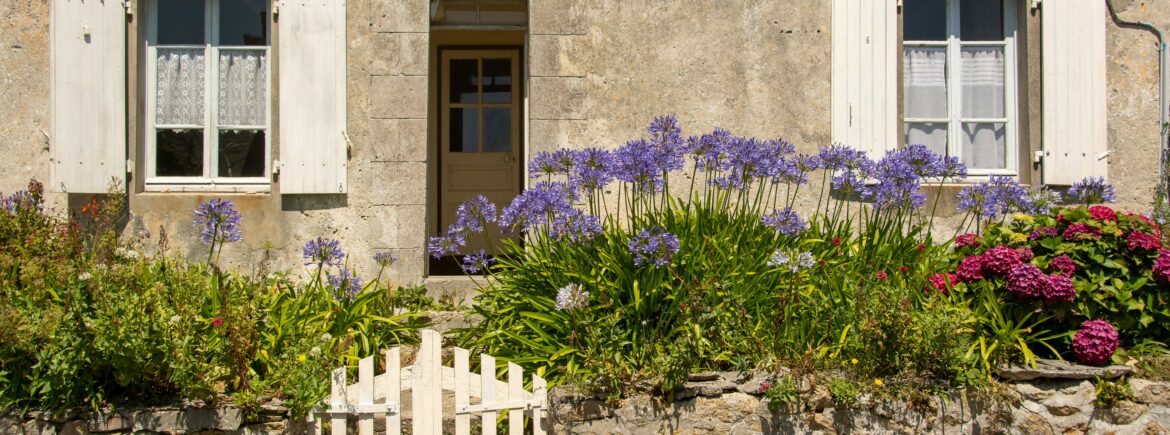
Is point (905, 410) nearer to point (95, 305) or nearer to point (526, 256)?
point (526, 256)

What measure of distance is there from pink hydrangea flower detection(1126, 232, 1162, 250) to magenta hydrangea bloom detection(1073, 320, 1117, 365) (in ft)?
1.41

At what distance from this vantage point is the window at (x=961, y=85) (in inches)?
226

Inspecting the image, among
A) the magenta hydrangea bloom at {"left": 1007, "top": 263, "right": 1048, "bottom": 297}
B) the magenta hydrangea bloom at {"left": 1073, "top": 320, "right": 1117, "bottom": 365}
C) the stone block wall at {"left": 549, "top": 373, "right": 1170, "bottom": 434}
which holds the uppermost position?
the magenta hydrangea bloom at {"left": 1007, "top": 263, "right": 1048, "bottom": 297}

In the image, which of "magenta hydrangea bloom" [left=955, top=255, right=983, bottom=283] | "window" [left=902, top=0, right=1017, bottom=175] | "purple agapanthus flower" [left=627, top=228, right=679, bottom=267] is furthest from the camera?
"window" [left=902, top=0, right=1017, bottom=175]

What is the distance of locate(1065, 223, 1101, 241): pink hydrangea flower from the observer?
4125 millimetres

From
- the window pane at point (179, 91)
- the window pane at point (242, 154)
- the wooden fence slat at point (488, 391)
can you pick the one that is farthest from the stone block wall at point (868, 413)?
the window pane at point (179, 91)

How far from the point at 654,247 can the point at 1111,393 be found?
7.09 feet

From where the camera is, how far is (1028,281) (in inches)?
153

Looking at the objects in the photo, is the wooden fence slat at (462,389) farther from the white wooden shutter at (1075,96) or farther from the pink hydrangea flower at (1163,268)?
the white wooden shutter at (1075,96)

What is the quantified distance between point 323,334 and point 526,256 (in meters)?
1.14

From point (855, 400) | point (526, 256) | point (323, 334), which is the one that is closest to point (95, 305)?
point (323, 334)

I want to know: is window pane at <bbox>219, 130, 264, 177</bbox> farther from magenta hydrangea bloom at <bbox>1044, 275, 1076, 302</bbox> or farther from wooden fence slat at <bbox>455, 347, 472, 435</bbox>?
magenta hydrangea bloom at <bbox>1044, 275, 1076, 302</bbox>

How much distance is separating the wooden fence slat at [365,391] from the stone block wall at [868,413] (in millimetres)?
790

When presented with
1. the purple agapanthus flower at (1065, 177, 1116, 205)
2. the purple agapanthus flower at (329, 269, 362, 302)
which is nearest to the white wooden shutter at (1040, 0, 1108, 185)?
the purple agapanthus flower at (1065, 177, 1116, 205)
